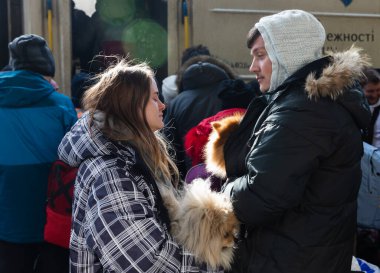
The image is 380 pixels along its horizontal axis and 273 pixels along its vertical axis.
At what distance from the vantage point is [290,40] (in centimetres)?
172

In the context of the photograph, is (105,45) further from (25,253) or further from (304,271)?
(304,271)

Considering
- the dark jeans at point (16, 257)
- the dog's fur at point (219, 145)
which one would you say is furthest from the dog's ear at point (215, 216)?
the dark jeans at point (16, 257)

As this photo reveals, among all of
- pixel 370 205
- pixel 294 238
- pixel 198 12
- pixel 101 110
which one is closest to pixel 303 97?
pixel 294 238

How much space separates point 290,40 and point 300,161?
0.46 meters

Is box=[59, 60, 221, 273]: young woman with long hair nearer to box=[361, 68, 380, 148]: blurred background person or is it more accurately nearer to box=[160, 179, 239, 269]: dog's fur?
box=[160, 179, 239, 269]: dog's fur

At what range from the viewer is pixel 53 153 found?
2.60 metres

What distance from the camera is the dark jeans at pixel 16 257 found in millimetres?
2568

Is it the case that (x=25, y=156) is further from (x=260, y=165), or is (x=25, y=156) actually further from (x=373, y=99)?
(x=373, y=99)

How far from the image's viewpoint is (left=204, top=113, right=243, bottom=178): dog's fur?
6.08ft

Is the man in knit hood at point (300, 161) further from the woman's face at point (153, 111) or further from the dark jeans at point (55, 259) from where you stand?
the dark jeans at point (55, 259)

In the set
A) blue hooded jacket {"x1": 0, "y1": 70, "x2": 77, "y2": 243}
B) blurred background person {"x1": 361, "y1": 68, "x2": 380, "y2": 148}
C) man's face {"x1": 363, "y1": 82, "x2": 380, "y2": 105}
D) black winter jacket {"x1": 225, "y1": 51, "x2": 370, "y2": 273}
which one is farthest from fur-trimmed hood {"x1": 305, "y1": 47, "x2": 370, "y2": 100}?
man's face {"x1": 363, "y1": 82, "x2": 380, "y2": 105}

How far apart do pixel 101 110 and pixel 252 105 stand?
21.4 inches

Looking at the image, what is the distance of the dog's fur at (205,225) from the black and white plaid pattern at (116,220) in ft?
0.14

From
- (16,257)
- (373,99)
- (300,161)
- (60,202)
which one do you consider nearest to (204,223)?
(300,161)
